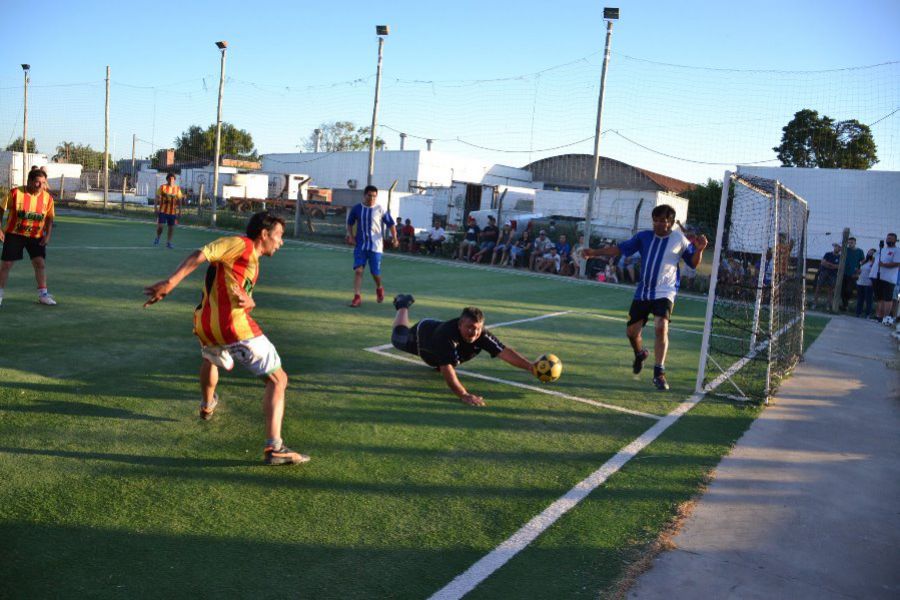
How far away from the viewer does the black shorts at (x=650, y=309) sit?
25.0 feet

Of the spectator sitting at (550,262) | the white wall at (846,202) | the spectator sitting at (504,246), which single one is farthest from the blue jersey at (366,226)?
the white wall at (846,202)

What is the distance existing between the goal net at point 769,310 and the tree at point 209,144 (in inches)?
2865

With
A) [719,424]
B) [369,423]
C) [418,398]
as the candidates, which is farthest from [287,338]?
[719,424]

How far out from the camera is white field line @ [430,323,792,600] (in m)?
3.43

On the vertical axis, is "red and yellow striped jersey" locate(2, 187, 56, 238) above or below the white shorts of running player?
above

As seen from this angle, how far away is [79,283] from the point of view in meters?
11.7

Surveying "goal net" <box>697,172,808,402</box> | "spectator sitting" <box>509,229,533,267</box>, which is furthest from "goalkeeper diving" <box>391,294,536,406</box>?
"spectator sitting" <box>509,229,533,267</box>

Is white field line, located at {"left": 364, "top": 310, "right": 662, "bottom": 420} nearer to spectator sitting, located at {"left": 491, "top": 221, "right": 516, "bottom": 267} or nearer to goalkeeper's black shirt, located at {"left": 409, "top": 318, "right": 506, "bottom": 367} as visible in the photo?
goalkeeper's black shirt, located at {"left": 409, "top": 318, "right": 506, "bottom": 367}

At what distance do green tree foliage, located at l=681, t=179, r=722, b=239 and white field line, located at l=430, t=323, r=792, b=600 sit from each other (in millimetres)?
17213

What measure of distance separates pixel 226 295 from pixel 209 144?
82.0 metres

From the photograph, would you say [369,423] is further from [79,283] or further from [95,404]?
[79,283]

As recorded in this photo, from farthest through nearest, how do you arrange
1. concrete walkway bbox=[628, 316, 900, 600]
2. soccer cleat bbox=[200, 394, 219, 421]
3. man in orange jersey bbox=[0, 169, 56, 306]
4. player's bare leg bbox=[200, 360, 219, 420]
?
man in orange jersey bbox=[0, 169, 56, 306]
soccer cleat bbox=[200, 394, 219, 421]
player's bare leg bbox=[200, 360, 219, 420]
concrete walkway bbox=[628, 316, 900, 600]

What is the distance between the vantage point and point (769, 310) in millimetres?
8773

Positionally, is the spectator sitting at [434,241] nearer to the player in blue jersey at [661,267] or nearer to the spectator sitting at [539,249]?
the spectator sitting at [539,249]
